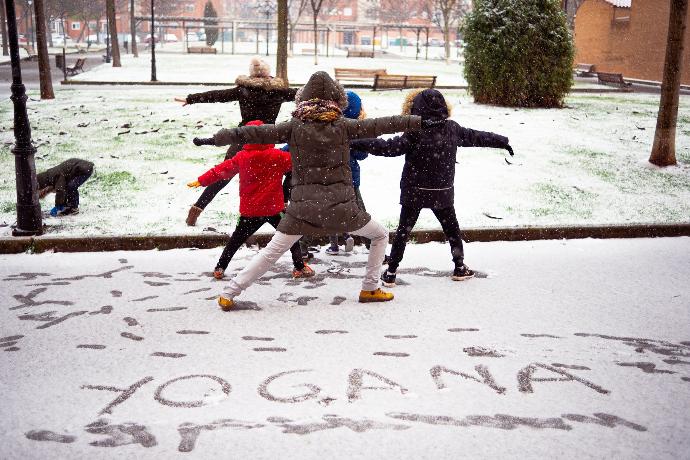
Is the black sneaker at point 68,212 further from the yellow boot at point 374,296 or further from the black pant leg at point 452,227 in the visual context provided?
the black pant leg at point 452,227

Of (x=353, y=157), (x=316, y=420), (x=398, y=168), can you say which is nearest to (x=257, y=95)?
(x=353, y=157)

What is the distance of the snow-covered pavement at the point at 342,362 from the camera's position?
334cm

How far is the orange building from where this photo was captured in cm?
3250

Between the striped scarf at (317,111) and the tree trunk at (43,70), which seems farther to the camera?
the tree trunk at (43,70)

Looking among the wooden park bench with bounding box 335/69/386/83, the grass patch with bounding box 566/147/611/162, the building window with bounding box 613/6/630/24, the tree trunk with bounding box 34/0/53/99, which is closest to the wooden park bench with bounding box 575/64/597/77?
the building window with bounding box 613/6/630/24

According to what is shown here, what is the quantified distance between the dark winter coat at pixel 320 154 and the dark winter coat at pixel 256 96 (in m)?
1.40

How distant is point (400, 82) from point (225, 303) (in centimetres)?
1590

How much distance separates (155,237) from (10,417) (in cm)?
339

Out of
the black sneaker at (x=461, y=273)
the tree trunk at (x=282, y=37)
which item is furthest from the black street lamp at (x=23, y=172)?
the tree trunk at (x=282, y=37)

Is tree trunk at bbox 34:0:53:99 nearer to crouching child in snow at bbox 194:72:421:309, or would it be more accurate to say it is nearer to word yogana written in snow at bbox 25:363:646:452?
crouching child in snow at bbox 194:72:421:309

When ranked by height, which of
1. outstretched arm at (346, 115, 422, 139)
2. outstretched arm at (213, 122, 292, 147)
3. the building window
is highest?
the building window

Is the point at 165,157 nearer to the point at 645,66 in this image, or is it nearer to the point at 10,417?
the point at 10,417

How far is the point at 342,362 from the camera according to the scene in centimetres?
423

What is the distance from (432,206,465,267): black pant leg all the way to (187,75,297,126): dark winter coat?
5.90 ft
